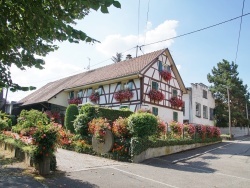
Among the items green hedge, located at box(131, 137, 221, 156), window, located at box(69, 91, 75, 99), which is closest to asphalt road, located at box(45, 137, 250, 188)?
green hedge, located at box(131, 137, 221, 156)

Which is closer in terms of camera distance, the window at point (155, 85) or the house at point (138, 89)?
the house at point (138, 89)

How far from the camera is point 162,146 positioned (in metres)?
16.2

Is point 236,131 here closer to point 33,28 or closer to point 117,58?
point 117,58

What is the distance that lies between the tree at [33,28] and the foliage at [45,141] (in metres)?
5.12

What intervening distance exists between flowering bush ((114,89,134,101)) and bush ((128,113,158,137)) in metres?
10.0

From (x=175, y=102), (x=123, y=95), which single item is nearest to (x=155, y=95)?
(x=123, y=95)

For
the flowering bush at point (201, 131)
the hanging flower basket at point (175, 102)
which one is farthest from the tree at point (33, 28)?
the hanging flower basket at point (175, 102)

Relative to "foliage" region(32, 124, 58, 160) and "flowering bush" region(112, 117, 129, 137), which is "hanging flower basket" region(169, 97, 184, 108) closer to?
"flowering bush" region(112, 117, 129, 137)

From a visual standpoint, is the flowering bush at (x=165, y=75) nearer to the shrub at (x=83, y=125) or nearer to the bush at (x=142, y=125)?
the shrub at (x=83, y=125)

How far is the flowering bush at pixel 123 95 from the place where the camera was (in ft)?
80.7

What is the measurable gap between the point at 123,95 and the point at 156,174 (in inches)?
554

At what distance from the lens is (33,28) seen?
4457 mm

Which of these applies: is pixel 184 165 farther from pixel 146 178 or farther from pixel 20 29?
pixel 20 29

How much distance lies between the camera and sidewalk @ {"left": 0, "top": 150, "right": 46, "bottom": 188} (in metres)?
8.29
